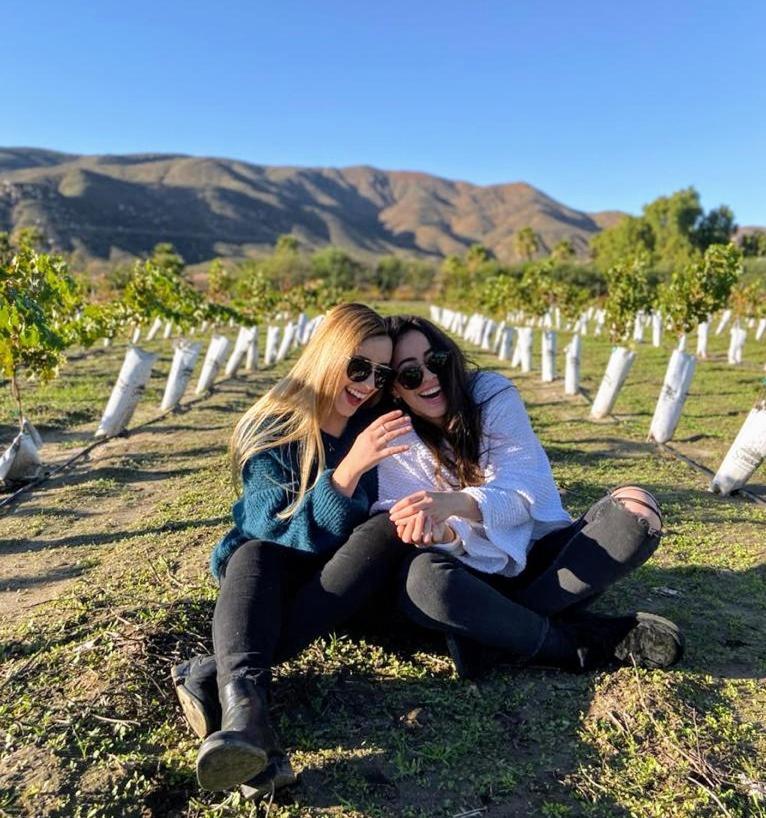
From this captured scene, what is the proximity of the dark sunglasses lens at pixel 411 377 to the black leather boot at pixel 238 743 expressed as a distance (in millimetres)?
1205

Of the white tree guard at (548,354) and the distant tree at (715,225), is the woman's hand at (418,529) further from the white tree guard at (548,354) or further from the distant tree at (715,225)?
the distant tree at (715,225)

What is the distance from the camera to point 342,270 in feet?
242

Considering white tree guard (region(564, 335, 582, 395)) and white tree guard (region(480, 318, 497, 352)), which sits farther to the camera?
white tree guard (region(480, 318, 497, 352))

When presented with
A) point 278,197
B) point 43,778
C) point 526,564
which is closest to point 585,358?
point 526,564

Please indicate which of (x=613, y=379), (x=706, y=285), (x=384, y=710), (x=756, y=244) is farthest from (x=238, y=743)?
(x=756, y=244)

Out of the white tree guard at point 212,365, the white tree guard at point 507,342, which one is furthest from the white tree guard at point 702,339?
the white tree guard at point 212,365

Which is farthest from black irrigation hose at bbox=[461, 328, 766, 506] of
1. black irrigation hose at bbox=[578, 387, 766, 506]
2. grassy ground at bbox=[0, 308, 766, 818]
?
grassy ground at bbox=[0, 308, 766, 818]

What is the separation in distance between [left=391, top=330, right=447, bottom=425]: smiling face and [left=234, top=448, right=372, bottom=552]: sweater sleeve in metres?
0.41

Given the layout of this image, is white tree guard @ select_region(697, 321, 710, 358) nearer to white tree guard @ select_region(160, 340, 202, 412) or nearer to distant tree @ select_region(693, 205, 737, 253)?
white tree guard @ select_region(160, 340, 202, 412)

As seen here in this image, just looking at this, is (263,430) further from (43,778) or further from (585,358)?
(585,358)

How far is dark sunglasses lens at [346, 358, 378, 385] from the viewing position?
253 centimetres

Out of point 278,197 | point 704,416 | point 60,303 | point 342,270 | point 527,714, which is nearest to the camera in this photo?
point 527,714

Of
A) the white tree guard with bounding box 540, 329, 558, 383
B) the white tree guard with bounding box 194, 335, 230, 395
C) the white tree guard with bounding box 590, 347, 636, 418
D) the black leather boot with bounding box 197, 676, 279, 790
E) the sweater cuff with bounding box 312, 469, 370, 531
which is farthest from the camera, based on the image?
the white tree guard with bounding box 540, 329, 558, 383

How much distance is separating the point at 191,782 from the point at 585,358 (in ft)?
57.3
